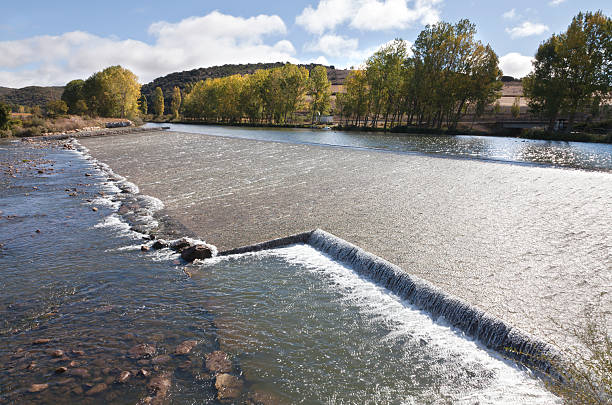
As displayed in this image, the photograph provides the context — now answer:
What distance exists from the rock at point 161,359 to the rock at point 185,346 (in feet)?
0.49

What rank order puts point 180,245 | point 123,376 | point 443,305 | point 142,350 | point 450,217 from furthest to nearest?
1. point 450,217
2. point 180,245
3. point 443,305
4. point 142,350
5. point 123,376

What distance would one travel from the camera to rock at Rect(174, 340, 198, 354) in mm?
5562

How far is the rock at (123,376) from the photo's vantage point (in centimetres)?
493

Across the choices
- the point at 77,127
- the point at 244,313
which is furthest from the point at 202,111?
the point at 244,313

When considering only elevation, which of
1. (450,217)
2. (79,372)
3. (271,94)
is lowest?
(79,372)

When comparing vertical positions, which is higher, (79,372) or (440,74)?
(440,74)

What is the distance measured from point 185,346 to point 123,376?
0.95 metres

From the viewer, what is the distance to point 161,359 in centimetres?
540

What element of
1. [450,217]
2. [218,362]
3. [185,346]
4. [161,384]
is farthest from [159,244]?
[450,217]

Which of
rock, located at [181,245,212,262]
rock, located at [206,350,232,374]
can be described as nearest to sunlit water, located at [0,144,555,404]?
rock, located at [206,350,232,374]

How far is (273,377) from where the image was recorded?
202 inches

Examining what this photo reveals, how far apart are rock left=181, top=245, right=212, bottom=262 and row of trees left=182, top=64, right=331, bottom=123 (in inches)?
3358

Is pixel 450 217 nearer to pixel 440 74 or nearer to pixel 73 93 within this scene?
pixel 440 74

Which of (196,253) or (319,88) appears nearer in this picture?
(196,253)
